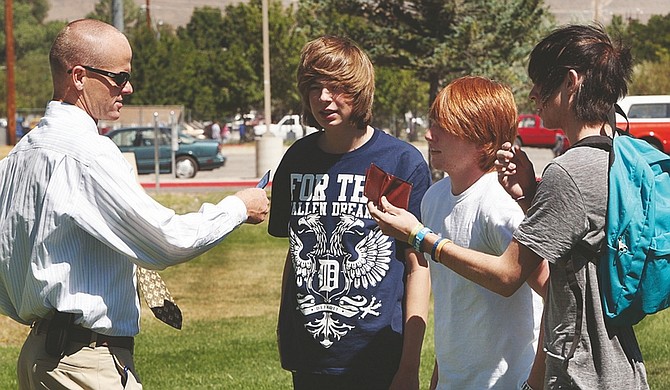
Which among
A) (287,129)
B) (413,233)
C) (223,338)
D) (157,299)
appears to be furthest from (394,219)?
(287,129)

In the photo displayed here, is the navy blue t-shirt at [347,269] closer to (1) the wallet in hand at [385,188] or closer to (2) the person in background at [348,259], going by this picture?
(2) the person in background at [348,259]

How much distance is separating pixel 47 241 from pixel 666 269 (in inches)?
78.8

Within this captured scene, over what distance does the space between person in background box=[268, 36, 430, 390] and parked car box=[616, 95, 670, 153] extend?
91.6 ft

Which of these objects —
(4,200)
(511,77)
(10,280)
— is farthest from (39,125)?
(511,77)

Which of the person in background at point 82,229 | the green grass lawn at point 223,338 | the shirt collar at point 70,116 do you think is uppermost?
the shirt collar at point 70,116

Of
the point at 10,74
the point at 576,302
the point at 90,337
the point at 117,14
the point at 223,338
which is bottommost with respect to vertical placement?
the point at 10,74

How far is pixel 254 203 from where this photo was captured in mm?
3924

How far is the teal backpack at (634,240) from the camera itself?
2920 millimetres

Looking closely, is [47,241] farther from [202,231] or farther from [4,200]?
[202,231]

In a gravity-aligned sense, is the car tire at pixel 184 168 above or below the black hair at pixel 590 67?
below

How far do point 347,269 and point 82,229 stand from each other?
1038mm

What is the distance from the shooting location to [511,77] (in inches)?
1366

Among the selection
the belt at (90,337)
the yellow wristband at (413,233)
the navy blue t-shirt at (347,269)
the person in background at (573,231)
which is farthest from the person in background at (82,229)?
the person in background at (573,231)

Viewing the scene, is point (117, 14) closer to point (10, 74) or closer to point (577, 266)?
point (577, 266)
